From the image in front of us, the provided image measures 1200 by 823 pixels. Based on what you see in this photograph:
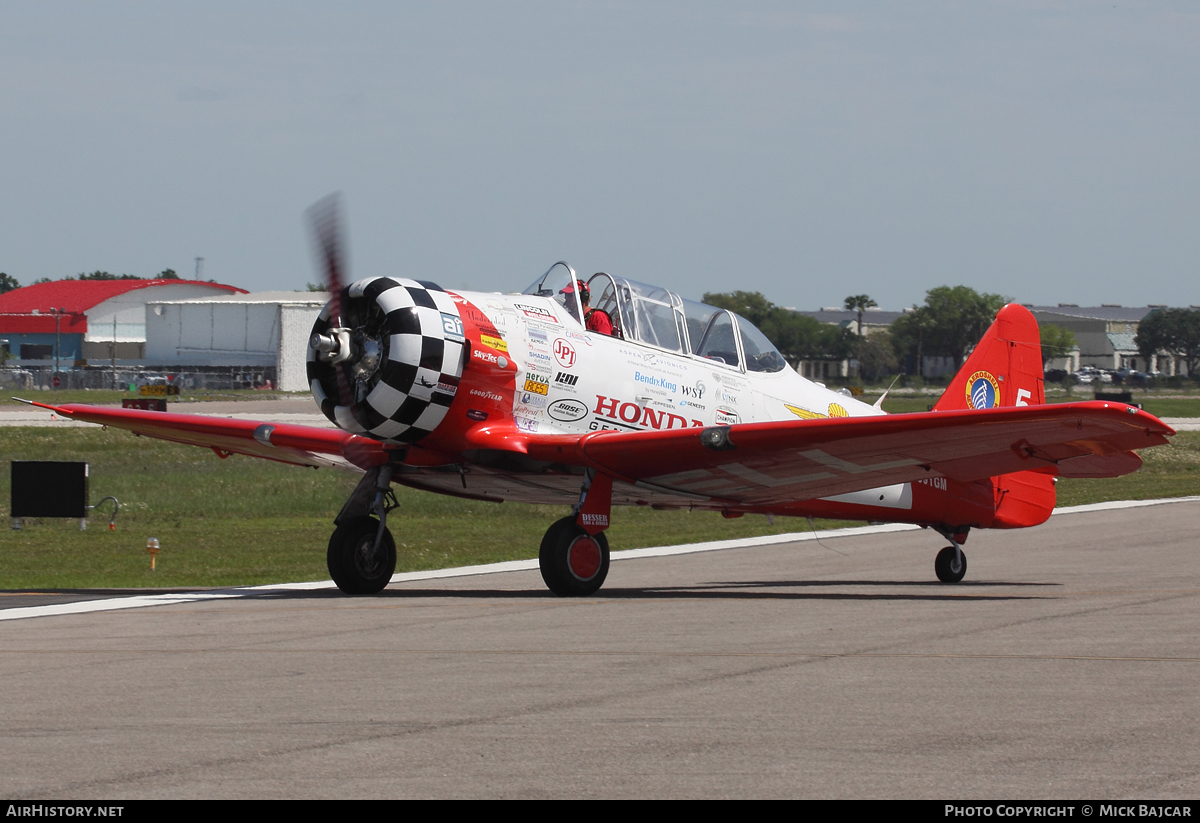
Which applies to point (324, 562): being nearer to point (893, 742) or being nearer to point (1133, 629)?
point (1133, 629)

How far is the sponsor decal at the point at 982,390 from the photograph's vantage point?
55.1 feet

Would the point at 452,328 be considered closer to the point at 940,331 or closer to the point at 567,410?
the point at 567,410

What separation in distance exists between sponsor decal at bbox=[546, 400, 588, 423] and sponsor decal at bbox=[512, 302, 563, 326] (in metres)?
0.76

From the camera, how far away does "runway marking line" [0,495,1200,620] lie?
488 inches

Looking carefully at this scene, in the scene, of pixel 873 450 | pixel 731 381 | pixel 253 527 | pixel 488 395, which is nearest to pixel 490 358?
pixel 488 395

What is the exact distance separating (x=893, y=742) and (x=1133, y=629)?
511 cm

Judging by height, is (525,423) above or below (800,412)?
below

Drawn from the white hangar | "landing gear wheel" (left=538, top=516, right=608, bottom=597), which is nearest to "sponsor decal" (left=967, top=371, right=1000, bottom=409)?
"landing gear wheel" (left=538, top=516, right=608, bottom=597)

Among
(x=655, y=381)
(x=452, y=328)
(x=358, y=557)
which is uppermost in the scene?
(x=452, y=328)

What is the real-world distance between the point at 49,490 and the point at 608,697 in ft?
56.1

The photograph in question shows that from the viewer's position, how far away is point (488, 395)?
12641mm

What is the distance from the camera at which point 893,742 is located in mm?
6188

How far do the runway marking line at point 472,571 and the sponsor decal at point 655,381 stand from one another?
139 inches

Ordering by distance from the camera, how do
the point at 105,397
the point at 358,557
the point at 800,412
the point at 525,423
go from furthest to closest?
the point at 105,397, the point at 800,412, the point at 358,557, the point at 525,423
